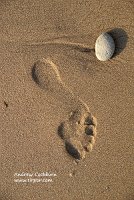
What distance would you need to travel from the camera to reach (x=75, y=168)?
8.38ft

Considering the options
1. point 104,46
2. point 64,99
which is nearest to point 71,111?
point 64,99

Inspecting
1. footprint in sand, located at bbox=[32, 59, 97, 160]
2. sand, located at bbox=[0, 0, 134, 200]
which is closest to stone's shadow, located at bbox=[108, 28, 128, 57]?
sand, located at bbox=[0, 0, 134, 200]

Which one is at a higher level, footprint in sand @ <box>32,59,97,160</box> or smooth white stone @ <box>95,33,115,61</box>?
smooth white stone @ <box>95,33,115,61</box>

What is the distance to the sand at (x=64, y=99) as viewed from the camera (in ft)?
8.08

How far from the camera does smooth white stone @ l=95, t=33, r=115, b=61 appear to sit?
7.94 feet

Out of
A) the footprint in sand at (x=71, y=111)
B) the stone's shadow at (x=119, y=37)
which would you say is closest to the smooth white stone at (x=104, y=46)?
the stone's shadow at (x=119, y=37)

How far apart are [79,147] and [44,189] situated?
39 centimetres

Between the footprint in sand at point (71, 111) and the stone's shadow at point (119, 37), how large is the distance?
0.43m

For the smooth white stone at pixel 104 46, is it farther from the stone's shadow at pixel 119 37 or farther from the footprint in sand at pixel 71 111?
the footprint in sand at pixel 71 111

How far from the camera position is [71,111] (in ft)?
8.29

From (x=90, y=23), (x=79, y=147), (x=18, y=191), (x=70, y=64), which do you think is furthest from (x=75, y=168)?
(x=90, y=23)

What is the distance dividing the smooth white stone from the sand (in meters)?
0.04

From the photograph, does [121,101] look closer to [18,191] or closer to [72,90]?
[72,90]

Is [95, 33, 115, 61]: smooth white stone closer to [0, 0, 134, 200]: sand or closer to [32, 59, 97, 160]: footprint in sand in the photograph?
[0, 0, 134, 200]: sand
